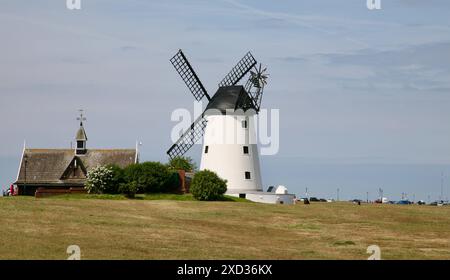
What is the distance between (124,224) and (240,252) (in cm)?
1386

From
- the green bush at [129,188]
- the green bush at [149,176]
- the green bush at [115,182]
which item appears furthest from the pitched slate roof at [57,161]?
the green bush at [129,188]

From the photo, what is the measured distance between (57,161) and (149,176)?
16.8 metres

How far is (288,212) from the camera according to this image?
239 ft

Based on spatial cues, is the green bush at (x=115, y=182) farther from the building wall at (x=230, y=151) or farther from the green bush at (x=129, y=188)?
the building wall at (x=230, y=151)

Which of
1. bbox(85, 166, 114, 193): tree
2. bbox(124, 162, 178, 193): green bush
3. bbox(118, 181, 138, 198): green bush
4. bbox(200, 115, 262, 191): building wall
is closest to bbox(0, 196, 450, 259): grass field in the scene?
bbox(118, 181, 138, 198): green bush

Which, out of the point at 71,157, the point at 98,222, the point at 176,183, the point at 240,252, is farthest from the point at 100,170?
the point at 240,252

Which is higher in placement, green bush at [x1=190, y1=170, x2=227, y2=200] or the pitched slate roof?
the pitched slate roof

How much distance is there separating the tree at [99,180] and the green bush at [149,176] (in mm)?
1605

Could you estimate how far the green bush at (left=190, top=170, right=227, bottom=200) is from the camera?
8262 centimetres

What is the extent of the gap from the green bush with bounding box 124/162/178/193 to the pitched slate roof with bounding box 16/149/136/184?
10.2 metres

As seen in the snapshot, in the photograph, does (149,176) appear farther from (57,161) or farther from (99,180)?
(57,161)

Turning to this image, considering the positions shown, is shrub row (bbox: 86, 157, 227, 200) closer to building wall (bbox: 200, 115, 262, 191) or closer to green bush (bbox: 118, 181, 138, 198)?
green bush (bbox: 118, 181, 138, 198)
